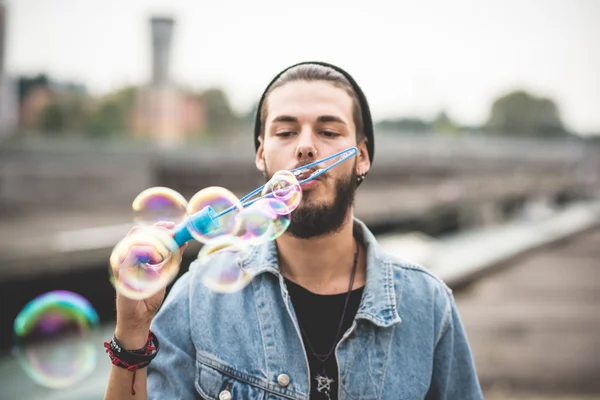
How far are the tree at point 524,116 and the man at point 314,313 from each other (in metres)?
97.1

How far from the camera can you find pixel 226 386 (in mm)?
2053

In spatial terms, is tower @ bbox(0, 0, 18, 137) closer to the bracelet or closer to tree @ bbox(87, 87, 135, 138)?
tree @ bbox(87, 87, 135, 138)

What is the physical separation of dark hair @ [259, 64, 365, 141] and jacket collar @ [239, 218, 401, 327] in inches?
23.1

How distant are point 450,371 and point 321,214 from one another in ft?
3.06

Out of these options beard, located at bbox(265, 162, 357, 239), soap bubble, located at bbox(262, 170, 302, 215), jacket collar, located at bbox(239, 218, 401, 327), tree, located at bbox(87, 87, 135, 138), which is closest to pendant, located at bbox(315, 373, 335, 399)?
jacket collar, located at bbox(239, 218, 401, 327)

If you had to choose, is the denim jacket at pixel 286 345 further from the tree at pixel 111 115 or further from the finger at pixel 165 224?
the tree at pixel 111 115

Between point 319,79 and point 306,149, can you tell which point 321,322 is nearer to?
point 306,149

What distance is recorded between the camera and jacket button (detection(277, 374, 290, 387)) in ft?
6.74

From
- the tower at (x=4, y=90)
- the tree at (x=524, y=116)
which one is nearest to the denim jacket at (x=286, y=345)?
the tower at (x=4, y=90)

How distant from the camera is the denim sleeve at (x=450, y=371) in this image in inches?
86.3

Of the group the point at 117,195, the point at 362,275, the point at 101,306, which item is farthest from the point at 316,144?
the point at 117,195

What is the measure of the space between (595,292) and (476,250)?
2.57 meters

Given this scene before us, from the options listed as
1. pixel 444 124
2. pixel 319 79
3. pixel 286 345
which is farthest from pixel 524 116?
pixel 286 345

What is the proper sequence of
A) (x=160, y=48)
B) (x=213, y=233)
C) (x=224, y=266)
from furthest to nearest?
(x=160, y=48) → (x=224, y=266) → (x=213, y=233)
